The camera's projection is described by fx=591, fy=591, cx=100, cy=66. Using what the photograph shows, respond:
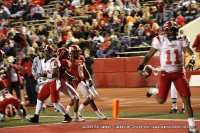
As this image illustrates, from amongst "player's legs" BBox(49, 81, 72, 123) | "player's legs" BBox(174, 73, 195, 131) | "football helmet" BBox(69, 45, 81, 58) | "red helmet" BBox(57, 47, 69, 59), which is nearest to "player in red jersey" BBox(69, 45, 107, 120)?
"football helmet" BBox(69, 45, 81, 58)

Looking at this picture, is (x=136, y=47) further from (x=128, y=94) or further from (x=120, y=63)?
(x=128, y=94)

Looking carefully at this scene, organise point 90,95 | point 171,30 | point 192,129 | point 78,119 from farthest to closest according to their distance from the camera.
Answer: point 90,95 → point 78,119 → point 171,30 → point 192,129

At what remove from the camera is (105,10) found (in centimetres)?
2608

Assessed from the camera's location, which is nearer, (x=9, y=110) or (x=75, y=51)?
(x=9, y=110)

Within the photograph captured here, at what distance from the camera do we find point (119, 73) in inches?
948


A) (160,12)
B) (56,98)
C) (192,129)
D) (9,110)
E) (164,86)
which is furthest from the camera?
(160,12)

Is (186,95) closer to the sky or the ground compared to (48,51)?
closer to the ground

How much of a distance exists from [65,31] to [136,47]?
3.66 meters

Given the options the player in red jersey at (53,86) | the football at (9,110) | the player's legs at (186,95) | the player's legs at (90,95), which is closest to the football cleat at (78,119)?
the player in red jersey at (53,86)

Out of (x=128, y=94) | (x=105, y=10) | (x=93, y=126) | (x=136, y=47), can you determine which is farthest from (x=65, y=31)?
(x=93, y=126)

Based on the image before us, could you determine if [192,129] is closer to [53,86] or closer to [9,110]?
[53,86]

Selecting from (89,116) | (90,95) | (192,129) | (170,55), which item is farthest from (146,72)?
(89,116)

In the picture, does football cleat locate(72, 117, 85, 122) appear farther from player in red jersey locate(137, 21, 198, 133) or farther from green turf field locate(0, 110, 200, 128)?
player in red jersey locate(137, 21, 198, 133)

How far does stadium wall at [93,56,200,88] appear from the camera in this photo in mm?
23188
